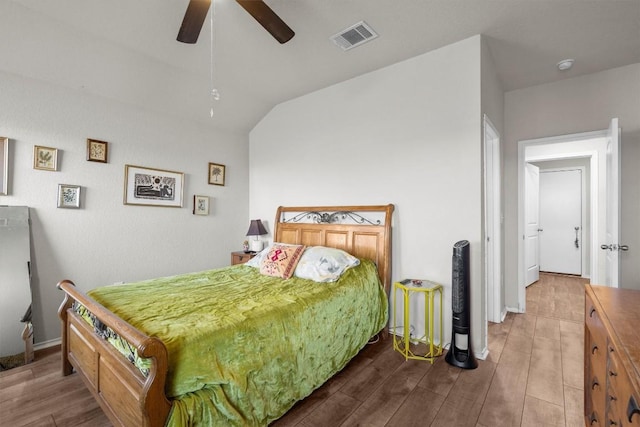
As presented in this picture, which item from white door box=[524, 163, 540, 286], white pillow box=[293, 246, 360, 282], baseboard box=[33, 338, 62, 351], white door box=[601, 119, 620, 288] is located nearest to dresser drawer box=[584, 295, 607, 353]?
white door box=[601, 119, 620, 288]

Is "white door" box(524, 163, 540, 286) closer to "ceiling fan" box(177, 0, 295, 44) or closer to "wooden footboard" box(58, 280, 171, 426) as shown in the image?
"ceiling fan" box(177, 0, 295, 44)

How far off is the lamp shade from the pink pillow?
118cm

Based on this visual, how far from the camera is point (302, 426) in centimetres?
174

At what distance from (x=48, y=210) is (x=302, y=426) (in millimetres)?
3033

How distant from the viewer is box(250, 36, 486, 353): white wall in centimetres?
261

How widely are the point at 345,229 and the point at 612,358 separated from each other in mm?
2436

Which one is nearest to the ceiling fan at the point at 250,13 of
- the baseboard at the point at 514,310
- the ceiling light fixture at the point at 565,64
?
the ceiling light fixture at the point at 565,64

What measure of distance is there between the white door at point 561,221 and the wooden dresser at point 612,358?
17.4 feet

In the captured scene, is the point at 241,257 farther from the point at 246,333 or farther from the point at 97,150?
the point at 246,333

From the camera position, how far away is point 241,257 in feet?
13.2

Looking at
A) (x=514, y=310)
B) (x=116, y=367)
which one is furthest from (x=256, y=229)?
(x=514, y=310)

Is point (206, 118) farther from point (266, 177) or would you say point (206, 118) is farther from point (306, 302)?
point (306, 302)

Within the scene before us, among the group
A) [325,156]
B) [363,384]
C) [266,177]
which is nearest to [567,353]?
[363,384]

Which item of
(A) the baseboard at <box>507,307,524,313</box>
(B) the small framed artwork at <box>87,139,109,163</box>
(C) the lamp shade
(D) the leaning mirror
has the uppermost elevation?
(B) the small framed artwork at <box>87,139,109,163</box>
